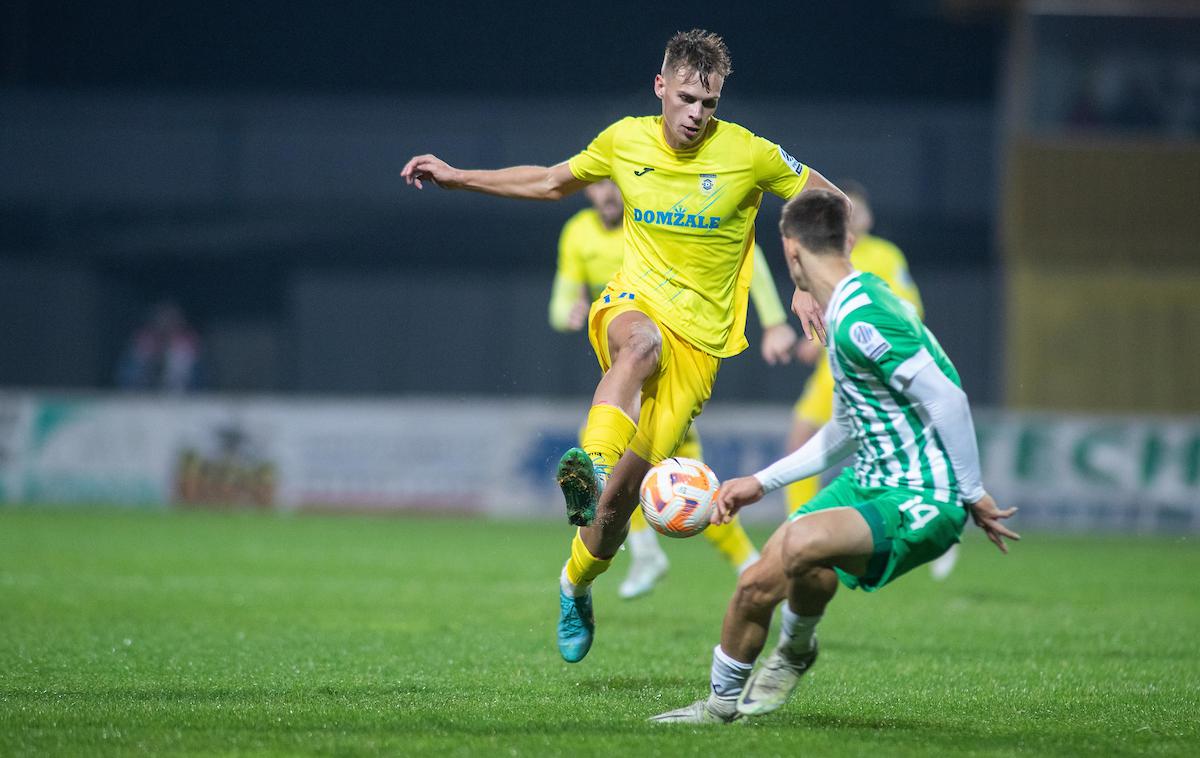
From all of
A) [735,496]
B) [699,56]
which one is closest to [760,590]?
[735,496]

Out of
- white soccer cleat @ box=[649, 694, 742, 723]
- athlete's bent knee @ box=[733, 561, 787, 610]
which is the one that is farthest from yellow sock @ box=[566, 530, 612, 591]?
athlete's bent knee @ box=[733, 561, 787, 610]

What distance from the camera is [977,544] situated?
16.8 m

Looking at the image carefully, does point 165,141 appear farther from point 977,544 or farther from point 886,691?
point 886,691

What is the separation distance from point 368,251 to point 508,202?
2767 millimetres

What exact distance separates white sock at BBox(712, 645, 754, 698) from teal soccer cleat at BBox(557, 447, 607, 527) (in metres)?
0.77

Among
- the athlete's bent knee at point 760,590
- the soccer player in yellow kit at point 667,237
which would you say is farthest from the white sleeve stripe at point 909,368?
the soccer player in yellow kit at point 667,237

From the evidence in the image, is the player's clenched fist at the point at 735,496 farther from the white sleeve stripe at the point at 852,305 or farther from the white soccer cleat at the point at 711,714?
the white soccer cleat at the point at 711,714

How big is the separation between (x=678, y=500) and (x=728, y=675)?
0.68 meters

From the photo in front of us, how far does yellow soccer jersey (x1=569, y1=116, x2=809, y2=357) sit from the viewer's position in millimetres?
6395

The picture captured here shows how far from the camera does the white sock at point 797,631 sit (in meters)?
5.12

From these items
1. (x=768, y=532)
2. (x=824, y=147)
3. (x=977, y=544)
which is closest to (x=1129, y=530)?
(x=977, y=544)

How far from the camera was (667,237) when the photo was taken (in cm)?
646

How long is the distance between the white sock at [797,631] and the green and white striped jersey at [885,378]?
1.75 feet

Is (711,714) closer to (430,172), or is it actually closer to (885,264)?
(430,172)
